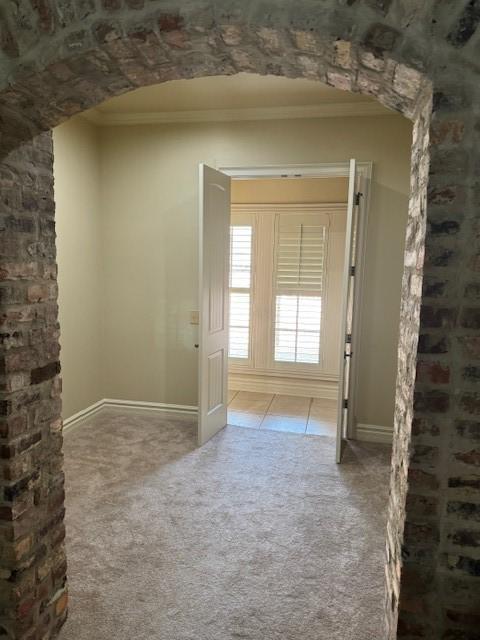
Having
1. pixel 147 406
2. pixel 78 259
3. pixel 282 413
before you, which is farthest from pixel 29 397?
pixel 282 413

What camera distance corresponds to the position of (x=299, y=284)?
518 centimetres

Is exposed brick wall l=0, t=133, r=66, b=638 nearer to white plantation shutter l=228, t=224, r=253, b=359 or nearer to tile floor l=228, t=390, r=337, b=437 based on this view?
tile floor l=228, t=390, r=337, b=437

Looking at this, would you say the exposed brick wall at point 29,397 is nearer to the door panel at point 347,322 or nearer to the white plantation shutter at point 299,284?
the door panel at point 347,322

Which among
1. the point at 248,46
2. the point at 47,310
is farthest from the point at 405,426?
the point at 47,310

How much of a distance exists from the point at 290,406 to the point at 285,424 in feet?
1.81

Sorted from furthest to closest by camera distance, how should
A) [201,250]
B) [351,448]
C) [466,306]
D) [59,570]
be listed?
[351,448], [201,250], [59,570], [466,306]

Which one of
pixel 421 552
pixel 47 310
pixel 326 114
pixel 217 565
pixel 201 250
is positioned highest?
pixel 326 114

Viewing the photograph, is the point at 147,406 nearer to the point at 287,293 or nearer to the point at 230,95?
the point at 287,293

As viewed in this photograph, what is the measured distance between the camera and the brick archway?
3.88 ft

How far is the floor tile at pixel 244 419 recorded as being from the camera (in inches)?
167

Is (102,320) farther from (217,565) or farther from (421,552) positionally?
(421,552)

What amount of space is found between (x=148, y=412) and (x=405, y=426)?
3318mm

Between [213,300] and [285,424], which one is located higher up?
[213,300]

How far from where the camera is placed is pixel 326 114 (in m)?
3.63
